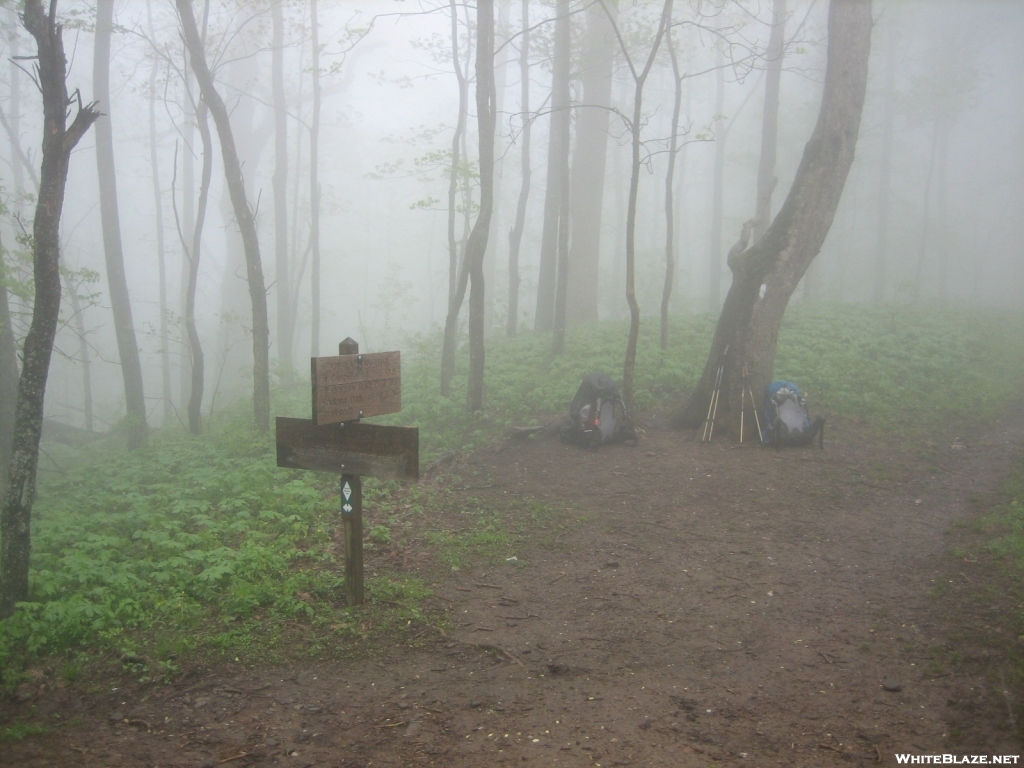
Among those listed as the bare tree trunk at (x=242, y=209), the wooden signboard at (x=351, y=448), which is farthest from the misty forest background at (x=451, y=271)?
the wooden signboard at (x=351, y=448)

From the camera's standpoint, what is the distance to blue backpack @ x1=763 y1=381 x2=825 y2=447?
31.6 ft

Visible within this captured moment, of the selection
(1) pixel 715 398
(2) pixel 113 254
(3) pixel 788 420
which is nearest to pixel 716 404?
(1) pixel 715 398

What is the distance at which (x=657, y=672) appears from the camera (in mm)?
4430

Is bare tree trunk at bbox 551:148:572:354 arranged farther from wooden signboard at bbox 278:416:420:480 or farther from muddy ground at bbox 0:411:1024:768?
wooden signboard at bbox 278:416:420:480

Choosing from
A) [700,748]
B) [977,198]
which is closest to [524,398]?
[700,748]

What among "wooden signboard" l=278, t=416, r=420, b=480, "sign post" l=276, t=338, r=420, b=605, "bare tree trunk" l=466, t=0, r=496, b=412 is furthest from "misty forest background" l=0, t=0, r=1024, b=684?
"wooden signboard" l=278, t=416, r=420, b=480

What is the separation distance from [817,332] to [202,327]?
114 feet

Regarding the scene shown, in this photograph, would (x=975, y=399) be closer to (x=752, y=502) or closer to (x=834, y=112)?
(x=834, y=112)

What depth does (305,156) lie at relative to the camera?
125 ft

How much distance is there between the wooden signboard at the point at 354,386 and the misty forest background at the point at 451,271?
157 cm

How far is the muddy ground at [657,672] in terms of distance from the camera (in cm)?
364

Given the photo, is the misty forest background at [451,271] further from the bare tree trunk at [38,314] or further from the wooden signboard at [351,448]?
the wooden signboard at [351,448]

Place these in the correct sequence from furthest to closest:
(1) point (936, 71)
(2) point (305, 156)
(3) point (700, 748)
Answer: (2) point (305, 156), (1) point (936, 71), (3) point (700, 748)

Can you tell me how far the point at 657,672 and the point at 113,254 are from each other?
14486 mm
